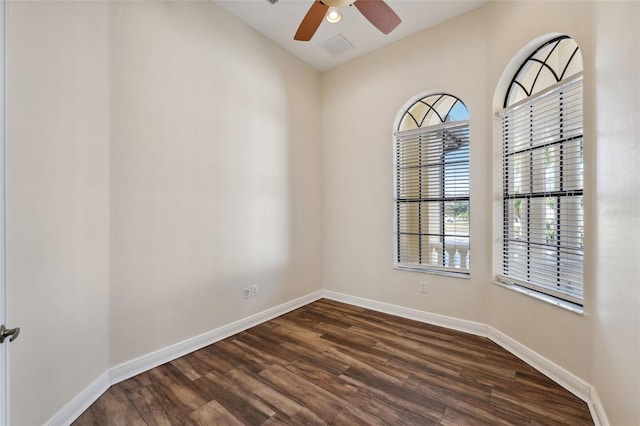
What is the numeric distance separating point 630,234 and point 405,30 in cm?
284

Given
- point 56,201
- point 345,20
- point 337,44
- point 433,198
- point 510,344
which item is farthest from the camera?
point 337,44

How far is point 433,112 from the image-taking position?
3.20 meters

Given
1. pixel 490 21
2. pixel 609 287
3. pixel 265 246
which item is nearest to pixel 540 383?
A: pixel 609 287

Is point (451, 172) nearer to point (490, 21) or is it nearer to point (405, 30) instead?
point (490, 21)

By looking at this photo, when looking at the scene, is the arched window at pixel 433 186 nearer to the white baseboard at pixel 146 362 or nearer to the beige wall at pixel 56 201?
the white baseboard at pixel 146 362

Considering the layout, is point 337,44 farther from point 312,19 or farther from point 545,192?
point 545,192

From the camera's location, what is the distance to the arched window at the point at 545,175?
1.99 m

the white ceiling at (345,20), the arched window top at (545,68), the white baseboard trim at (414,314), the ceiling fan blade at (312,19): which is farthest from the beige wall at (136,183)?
the arched window top at (545,68)

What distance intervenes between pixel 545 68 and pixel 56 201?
3694 millimetres

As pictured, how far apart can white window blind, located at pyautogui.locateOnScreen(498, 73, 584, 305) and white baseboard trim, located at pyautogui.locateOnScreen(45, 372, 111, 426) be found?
3374 mm

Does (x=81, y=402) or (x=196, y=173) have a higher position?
(x=196, y=173)

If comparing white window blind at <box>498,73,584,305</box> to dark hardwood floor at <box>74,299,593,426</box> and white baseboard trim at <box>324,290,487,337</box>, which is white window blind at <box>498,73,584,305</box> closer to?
white baseboard trim at <box>324,290,487,337</box>

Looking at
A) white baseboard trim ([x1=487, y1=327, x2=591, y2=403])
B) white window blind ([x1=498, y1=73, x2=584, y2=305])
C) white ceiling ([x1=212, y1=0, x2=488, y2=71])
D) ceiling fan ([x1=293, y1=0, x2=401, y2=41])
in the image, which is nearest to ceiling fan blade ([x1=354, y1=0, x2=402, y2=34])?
ceiling fan ([x1=293, y1=0, x2=401, y2=41])

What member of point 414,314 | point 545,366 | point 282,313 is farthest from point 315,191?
point 545,366
